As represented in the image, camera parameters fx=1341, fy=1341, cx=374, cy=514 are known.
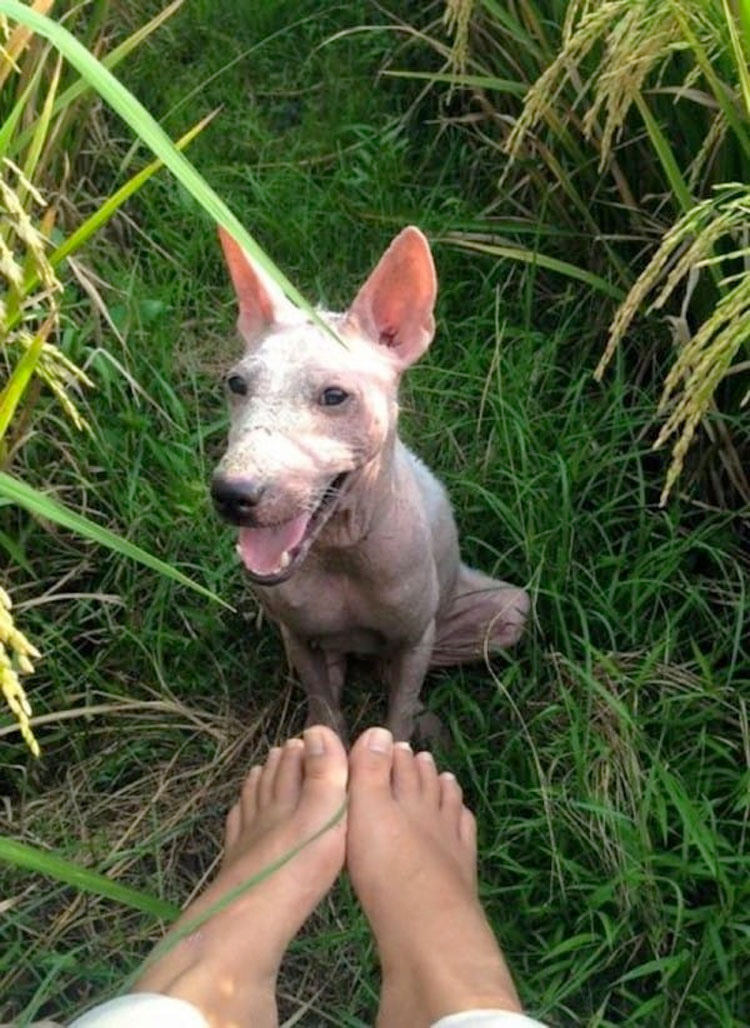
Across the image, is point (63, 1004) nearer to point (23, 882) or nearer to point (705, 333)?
point (23, 882)

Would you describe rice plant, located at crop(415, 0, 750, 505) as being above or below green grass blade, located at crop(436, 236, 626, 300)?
above

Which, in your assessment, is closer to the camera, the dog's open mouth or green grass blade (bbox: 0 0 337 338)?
green grass blade (bbox: 0 0 337 338)

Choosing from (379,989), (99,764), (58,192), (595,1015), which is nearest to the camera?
(595,1015)

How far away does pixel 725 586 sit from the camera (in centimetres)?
204

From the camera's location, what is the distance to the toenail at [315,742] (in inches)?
74.0

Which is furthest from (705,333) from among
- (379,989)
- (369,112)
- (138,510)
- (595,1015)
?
(369,112)

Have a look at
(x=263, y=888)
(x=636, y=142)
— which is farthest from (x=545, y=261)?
(x=263, y=888)

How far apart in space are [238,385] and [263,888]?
652 mm

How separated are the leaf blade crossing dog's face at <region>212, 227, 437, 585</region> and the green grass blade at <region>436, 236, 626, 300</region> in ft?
1.91

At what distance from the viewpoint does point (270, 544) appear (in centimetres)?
160

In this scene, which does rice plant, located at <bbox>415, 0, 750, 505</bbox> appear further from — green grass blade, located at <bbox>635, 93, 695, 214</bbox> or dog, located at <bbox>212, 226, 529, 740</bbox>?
dog, located at <bbox>212, 226, 529, 740</bbox>

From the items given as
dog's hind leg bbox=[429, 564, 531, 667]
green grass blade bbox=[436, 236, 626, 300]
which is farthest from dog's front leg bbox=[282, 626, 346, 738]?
green grass blade bbox=[436, 236, 626, 300]

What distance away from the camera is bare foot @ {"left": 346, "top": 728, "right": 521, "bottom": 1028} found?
164 centimetres

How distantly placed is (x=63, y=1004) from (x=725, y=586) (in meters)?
1.12
